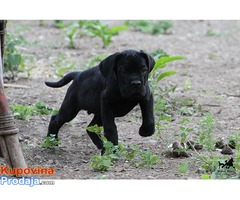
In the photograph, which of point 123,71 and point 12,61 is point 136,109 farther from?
point 123,71

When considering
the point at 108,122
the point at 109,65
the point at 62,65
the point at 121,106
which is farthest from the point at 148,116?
the point at 62,65

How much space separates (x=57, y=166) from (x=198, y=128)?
197cm

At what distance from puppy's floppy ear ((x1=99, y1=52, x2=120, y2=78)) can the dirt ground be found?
86 centimetres

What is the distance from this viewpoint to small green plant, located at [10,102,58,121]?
7934 mm

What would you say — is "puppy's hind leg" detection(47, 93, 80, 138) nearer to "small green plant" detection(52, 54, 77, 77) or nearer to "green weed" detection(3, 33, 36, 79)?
"green weed" detection(3, 33, 36, 79)

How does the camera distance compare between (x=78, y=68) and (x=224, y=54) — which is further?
(x=224, y=54)

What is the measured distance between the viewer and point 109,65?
630 cm

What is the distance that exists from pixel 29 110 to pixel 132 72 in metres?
2.25

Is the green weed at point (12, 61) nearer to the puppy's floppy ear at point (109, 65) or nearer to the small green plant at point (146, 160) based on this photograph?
the puppy's floppy ear at point (109, 65)

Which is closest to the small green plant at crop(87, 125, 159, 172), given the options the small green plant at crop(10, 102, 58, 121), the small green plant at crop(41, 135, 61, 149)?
the small green plant at crop(41, 135, 61, 149)

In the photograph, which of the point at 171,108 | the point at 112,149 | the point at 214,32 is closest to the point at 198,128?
the point at 171,108

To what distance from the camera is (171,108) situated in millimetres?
8586

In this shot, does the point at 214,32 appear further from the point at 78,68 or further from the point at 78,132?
the point at 78,132

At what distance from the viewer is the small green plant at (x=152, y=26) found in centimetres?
1462
